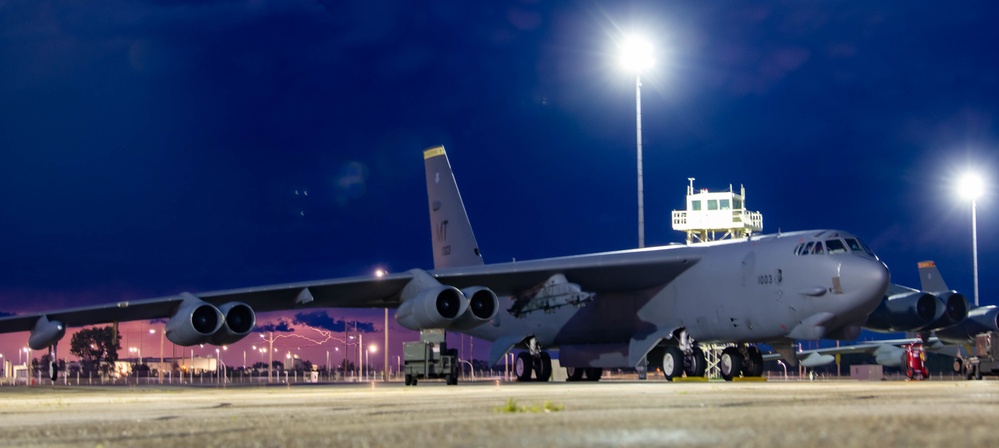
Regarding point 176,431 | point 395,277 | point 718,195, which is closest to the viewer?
point 176,431

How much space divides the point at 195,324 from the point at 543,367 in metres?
11.0

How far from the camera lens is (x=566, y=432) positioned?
5.82 metres

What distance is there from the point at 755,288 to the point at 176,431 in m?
18.6

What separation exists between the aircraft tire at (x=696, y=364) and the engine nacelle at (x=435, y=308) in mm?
6067

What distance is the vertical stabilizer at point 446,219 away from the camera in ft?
108

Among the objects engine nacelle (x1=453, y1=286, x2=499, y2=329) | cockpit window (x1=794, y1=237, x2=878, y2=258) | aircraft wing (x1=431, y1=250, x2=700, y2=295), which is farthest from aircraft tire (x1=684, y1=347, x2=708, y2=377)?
engine nacelle (x1=453, y1=286, x2=499, y2=329)

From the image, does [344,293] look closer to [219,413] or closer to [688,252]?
[688,252]

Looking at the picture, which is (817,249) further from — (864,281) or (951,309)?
(951,309)

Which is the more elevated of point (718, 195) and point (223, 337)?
point (718, 195)

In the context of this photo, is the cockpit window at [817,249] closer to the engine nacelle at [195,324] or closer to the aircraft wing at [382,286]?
the aircraft wing at [382,286]

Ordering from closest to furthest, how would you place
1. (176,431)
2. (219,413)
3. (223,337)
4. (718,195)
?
(176,431) → (219,413) → (223,337) → (718,195)

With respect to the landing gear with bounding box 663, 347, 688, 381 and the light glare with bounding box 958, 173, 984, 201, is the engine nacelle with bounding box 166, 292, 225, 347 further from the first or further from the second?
the light glare with bounding box 958, 173, 984, 201

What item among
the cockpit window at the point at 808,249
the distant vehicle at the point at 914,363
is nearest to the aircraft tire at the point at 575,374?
the distant vehicle at the point at 914,363

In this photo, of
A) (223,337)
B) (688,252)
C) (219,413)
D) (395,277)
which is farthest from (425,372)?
(219,413)
